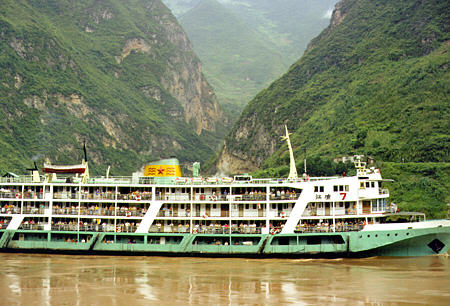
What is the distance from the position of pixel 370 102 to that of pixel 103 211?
69.0 metres

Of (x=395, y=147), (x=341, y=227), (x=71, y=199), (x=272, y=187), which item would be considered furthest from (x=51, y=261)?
(x=395, y=147)

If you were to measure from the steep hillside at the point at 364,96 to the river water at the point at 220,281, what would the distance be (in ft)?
158

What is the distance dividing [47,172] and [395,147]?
5453 cm

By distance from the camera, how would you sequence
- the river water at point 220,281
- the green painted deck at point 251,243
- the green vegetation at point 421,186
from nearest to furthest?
the river water at point 220,281, the green painted deck at point 251,243, the green vegetation at point 421,186

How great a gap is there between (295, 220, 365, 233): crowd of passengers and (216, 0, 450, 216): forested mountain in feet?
80.2

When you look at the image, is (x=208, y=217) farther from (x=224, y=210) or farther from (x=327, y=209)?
(x=327, y=209)

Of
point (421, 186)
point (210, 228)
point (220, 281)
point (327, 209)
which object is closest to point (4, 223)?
point (210, 228)

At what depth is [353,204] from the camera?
36.8m

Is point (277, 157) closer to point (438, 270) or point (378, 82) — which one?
point (378, 82)

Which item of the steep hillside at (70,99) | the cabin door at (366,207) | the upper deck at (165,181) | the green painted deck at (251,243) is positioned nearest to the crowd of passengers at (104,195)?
the upper deck at (165,181)

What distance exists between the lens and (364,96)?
102688mm

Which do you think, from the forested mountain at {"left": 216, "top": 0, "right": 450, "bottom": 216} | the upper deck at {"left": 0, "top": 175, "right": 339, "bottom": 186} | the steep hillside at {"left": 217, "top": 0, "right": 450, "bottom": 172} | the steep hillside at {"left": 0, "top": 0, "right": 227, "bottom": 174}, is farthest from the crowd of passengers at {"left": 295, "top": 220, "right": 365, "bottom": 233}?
the steep hillside at {"left": 0, "top": 0, "right": 227, "bottom": 174}

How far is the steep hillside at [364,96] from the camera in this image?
84062 mm

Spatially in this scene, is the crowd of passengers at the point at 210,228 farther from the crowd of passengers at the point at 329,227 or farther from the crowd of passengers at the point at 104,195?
the crowd of passengers at the point at 329,227
